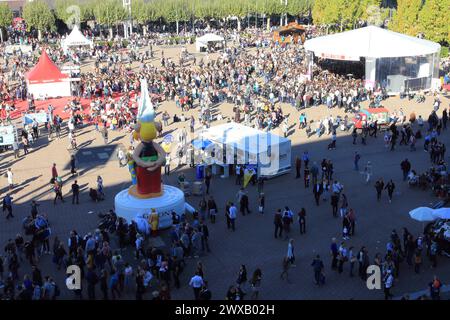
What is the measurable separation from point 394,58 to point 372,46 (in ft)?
4.91

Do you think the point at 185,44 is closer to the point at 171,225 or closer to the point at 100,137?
the point at 100,137

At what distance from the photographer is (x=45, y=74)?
38.6 metres

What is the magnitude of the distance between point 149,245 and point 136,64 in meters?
36.0

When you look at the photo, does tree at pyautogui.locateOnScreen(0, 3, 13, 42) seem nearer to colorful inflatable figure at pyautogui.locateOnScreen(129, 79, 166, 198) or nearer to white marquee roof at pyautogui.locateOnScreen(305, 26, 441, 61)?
white marquee roof at pyautogui.locateOnScreen(305, 26, 441, 61)

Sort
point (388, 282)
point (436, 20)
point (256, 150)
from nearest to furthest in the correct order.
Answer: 1. point (388, 282)
2. point (256, 150)
3. point (436, 20)

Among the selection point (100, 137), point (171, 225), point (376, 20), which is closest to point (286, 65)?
point (100, 137)

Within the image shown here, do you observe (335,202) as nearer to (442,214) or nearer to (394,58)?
(442,214)

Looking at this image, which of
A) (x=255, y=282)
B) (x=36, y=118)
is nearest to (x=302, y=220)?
(x=255, y=282)

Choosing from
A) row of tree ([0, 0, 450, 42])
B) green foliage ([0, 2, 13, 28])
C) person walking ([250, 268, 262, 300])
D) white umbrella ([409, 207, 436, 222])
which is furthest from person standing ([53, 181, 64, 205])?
green foliage ([0, 2, 13, 28])

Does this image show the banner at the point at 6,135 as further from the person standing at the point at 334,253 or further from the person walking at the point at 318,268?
the person walking at the point at 318,268

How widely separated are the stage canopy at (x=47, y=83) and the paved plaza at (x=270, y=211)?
8983 mm

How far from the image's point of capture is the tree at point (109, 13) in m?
71.4
